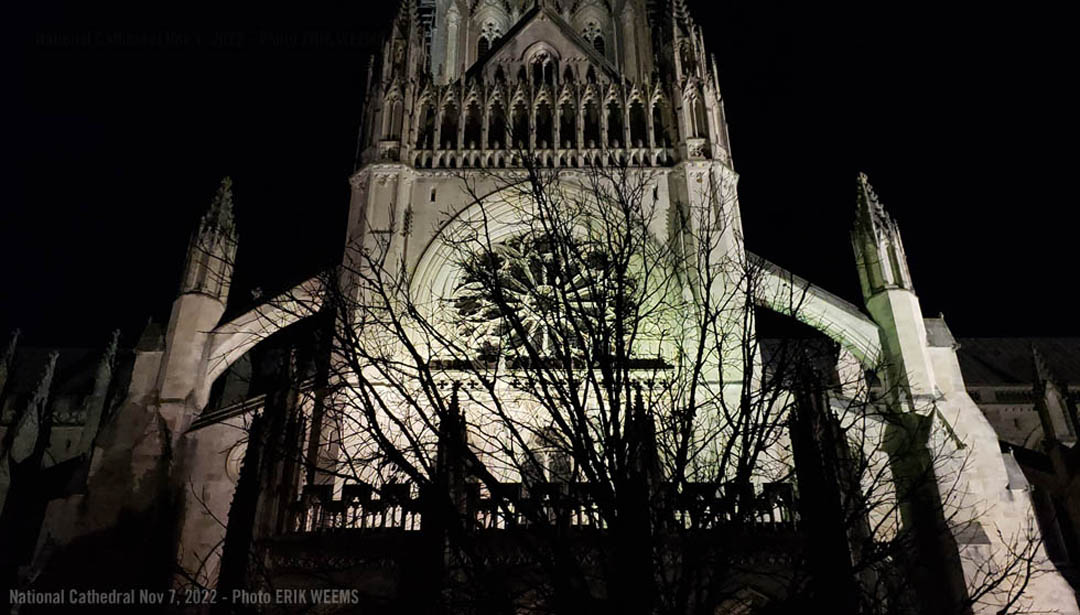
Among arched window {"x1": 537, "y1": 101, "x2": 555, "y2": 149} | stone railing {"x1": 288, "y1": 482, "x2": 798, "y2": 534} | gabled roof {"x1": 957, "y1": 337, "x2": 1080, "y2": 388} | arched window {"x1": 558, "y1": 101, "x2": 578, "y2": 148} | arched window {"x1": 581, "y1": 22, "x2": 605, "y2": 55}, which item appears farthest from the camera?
gabled roof {"x1": 957, "y1": 337, "x2": 1080, "y2": 388}

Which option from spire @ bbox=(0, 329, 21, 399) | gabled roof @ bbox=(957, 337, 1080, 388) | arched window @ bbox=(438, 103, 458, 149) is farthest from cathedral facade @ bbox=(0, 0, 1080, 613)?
gabled roof @ bbox=(957, 337, 1080, 388)

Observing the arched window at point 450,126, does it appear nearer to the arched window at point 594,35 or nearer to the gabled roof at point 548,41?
the gabled roof at point 548,41

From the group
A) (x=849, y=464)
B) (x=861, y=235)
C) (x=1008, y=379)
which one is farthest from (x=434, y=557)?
(x=1008, y=379)

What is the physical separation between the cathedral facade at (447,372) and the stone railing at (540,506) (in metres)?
0.08

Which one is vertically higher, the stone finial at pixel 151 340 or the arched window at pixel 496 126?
the arched window at pixel 496 126

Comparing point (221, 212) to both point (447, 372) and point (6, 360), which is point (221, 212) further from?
point (6, 360)

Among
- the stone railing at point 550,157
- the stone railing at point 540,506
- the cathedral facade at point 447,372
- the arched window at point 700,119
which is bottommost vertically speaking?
the stone railing at point 540,506

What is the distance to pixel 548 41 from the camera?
23.7m

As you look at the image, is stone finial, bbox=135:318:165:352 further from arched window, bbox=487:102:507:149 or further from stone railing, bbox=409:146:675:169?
arched window, bbox=487:102:507:149

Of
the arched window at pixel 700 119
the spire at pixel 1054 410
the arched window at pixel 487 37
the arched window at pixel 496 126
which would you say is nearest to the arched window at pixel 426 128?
the arched window at pixel 496 126

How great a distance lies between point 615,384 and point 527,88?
13.5 meters

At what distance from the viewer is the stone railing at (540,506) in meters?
7.13

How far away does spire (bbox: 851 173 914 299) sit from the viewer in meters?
→ 16.9

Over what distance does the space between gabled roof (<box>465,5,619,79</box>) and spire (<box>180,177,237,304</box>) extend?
7446 mm
